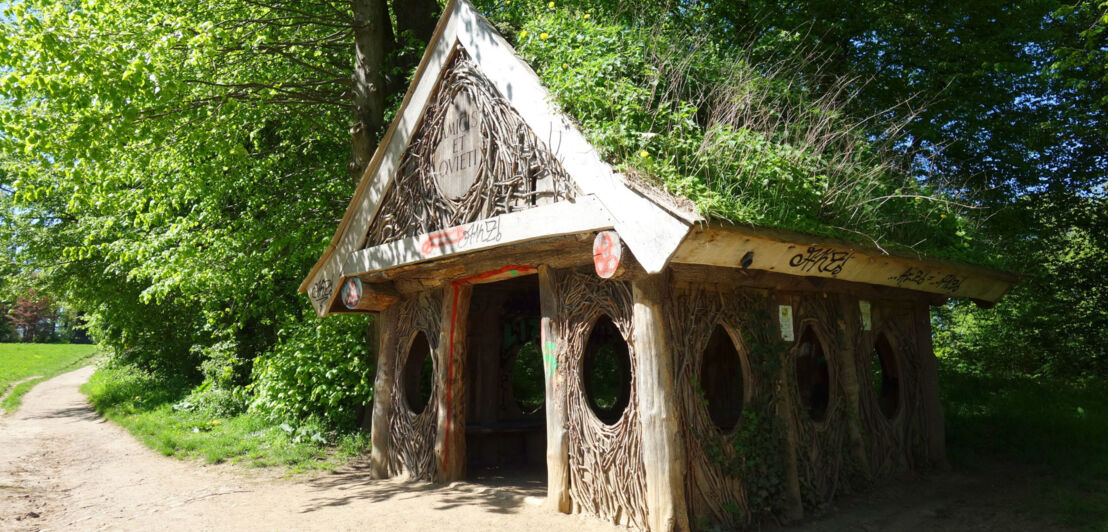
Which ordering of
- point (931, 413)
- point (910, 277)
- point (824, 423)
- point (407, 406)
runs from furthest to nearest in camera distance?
point (407, 406) < point (931, 413) < point (910, 277) < point (824, 423)

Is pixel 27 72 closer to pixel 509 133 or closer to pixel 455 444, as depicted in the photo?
pixel 509 133

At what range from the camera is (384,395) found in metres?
9.01

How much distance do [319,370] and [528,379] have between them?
4802 millimetres

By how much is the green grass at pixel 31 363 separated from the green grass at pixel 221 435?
173 inches

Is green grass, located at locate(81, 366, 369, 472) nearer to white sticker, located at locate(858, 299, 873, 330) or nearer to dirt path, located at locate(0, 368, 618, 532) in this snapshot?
dirt path, located at locate(0, 368, 618, 532)

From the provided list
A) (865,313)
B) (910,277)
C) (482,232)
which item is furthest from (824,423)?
(482,232)

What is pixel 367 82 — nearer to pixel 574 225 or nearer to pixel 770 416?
pixel 574 225

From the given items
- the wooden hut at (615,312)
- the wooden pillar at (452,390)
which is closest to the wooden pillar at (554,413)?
the wooden hut at (615,312)

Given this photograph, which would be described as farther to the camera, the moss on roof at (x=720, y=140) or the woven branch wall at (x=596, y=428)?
the woven branch wall at (x=596, y=428)

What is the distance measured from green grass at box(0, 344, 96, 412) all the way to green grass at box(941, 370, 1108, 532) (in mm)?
20661

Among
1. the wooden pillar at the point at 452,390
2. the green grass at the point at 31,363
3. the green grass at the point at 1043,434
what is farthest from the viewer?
the green grass at the point at 31,363

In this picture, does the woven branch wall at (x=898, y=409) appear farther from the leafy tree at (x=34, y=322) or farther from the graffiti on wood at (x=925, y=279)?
the leafy tree at (x=34, y=322)

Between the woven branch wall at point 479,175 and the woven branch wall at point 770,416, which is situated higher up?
the woven branch wall at point 479,175

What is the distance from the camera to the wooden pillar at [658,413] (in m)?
5.60
